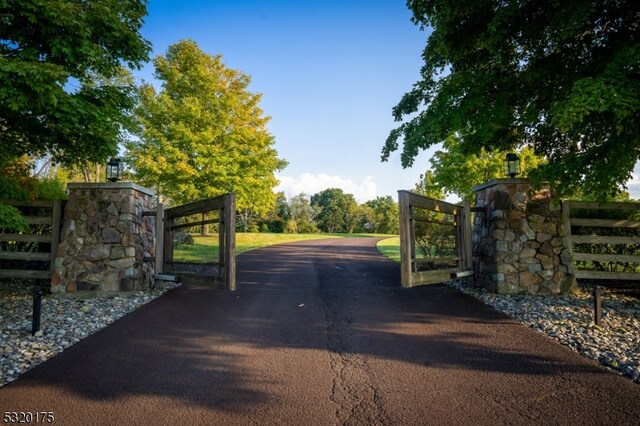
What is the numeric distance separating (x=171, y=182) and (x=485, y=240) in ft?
47.1

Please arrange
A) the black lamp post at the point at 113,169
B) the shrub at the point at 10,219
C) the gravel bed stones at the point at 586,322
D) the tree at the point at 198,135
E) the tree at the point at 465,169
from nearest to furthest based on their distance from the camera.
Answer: the gravel bed stones at the point at 586,322 < the shrub at the point at 10,219 < the black lamp post at the point at 113,169 < the tree at the point at 465,169 < the tree at the point at 198,135

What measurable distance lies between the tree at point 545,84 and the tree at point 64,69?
5.49 m

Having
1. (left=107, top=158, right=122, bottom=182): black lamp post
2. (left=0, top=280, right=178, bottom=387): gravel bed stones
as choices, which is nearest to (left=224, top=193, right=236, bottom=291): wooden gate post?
(left=0, top=280, right=178, bottom=387): gravel bed stones

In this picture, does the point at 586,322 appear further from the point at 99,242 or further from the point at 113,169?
the point at 113,169

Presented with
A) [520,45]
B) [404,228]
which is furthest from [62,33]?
[520,45]

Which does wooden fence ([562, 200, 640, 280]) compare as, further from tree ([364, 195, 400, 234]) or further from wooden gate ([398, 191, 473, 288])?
tree ([364, 195, 400, 234])

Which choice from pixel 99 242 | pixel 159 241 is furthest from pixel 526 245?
pixel 99 242

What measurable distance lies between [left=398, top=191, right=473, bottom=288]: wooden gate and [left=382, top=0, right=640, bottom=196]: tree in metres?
1.18

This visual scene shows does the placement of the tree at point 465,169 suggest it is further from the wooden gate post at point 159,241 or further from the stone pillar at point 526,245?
the wooden gate post at point 159,241

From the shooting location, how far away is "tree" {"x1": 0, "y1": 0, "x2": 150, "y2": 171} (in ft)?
14.9

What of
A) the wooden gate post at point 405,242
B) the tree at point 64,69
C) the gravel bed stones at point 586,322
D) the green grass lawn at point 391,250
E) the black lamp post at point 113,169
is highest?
the tree at point 64,69

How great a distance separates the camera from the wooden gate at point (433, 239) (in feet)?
19.5

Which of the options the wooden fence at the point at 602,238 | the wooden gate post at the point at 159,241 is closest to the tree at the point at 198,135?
the wooden gate post at the point at 159,241

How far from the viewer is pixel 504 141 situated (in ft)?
23.7
